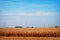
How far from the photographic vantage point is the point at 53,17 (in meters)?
4.14

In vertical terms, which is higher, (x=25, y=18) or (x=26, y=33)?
(x=25, y=18)

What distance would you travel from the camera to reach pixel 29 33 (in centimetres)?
421

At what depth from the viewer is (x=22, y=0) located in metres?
4.19

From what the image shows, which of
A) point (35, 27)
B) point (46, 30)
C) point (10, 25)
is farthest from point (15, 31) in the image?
point (46, 30)

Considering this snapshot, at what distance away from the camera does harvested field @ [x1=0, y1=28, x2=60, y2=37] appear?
13.6ft

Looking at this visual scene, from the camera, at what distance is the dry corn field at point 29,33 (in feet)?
13.4

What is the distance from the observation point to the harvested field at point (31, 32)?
4133mm

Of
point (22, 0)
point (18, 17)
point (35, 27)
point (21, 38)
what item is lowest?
point (21, 38)

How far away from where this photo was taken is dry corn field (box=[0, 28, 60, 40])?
13.4 ft

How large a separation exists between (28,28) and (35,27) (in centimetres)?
18

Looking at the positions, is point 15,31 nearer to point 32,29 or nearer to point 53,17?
point 32,29

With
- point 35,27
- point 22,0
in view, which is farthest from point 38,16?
point 22,0

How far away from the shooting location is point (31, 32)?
4203 millimetres

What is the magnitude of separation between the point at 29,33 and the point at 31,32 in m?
0.06
